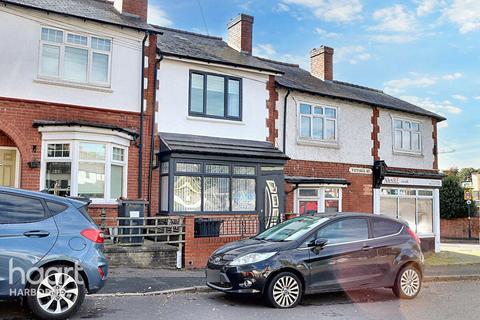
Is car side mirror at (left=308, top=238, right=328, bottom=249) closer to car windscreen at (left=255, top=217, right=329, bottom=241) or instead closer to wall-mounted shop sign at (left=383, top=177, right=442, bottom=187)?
Answer: car windscreen at (left=255, top=217, right=329, bottom=241)

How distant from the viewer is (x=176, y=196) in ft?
44.0

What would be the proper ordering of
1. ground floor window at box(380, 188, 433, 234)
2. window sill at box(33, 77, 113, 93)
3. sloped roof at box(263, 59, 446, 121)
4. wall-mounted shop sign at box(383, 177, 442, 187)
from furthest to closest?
ground floor window at box(380, 188, 433, 234) < wall-mounted shop sign at box(383, 177, 442, 187) < sloped roof at box(263, 59, 446, 121) < window sill at box(33, 77, 113, 93)

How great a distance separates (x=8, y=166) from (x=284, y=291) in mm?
8516

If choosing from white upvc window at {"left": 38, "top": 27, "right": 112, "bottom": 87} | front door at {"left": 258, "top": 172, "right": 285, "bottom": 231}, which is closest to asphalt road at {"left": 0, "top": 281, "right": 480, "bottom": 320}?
front door at {"left": 258, "top": 172, "right": 285, "bottom": 231}

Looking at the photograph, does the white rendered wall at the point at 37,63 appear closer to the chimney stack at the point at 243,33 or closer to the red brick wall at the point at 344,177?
the chimney stack at the point at 243,33

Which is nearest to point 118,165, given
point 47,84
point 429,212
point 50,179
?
point 50,179

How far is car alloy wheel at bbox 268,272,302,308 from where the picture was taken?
7.63 m

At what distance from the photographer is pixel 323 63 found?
66.0 feet

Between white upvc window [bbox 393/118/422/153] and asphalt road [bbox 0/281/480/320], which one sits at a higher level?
white upvc window [bbox 393/118/422/153]

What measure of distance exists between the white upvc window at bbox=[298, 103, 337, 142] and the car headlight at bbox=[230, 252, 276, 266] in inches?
371

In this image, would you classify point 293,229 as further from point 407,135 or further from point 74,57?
point 407,135

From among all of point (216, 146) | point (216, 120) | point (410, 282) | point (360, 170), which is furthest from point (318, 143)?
point (410, 282)

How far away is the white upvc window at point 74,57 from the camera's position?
12484mm

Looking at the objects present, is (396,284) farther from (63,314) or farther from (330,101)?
(330,101)
